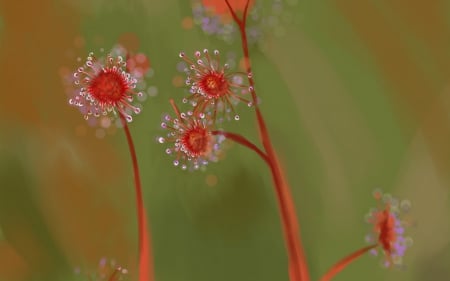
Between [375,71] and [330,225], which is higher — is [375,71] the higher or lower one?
the higher one

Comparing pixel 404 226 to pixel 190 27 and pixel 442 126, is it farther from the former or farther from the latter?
pixel 190 27

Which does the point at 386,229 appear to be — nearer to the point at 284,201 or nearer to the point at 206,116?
the point at 284,201

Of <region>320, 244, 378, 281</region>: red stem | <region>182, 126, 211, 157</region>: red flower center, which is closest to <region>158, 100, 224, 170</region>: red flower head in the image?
<region>182, 126, 211, 157</region>: red flower center

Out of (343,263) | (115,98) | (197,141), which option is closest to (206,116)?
(197,141)

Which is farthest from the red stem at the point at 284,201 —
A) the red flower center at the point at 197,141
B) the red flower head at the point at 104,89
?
the red flower head at the point at 104,89

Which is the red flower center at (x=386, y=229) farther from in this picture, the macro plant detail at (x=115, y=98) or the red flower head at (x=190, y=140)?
the macro plant detail at (x=115, y=98)

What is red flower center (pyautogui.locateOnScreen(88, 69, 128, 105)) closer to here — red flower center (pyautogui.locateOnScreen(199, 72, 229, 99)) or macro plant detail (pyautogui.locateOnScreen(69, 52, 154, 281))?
macro plant detail (pyautogui.locateOnScreen(69, 52, 154, 281))

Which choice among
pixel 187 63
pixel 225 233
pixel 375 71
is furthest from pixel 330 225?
pixel 187 63
